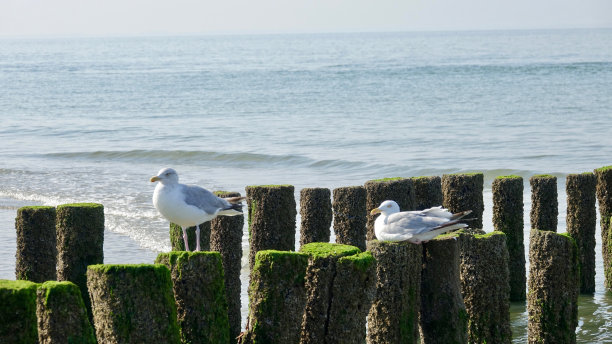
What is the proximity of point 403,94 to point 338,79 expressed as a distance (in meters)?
12.3

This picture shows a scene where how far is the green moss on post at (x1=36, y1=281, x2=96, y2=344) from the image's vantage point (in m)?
5.14

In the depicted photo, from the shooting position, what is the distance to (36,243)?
7.13 metres

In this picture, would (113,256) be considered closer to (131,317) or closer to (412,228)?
(412,228)

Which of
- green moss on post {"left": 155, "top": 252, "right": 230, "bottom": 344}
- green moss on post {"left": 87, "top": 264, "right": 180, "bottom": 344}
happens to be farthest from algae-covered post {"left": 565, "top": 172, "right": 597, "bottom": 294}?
green moss on post {"left": 87, "top": 264, "right": 180, "bottom": 344}

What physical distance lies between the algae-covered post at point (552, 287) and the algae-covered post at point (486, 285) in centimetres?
22

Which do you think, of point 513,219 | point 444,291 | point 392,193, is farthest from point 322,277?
point 513,219

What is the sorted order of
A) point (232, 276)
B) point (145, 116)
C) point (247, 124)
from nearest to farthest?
point (232, 276)
point (247, 124)
point (145, 116)

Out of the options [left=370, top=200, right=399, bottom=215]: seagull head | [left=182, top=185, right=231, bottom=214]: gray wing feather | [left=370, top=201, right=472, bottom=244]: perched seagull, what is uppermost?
[left=182, top=185, right=231, bottom=214]: gray wing feather

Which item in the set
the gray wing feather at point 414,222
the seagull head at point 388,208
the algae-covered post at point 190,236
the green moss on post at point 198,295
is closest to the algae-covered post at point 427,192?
the seagull head at point 388,208

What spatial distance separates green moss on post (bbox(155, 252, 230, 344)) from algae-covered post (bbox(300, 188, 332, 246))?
2405mm

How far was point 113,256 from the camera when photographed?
12.5 m

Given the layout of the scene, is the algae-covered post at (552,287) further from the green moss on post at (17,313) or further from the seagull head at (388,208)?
the green moss on post at (17,313)

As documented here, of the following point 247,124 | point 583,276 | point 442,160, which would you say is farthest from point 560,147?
point 583,276

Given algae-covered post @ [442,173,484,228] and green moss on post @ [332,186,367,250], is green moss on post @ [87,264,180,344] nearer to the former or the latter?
green moss on post @ [332,186,367,250]
